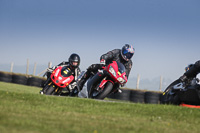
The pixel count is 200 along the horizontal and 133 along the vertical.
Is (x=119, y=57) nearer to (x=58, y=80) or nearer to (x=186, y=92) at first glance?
(x=58, y=80)

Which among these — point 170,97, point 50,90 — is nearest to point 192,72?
point 170,97

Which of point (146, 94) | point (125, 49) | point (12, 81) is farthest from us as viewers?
point (12, 81)

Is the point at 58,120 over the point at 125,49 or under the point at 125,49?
under

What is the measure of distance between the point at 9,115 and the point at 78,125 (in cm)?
114

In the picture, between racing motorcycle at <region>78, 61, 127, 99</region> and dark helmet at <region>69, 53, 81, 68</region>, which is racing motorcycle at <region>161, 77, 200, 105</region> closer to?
racing motorcycle at <region>78, 61, 127, 99</region>

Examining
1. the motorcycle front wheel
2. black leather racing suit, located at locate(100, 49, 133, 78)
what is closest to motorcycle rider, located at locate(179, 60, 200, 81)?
black leather racing suit, located at locate(100, 49, 133, 78)

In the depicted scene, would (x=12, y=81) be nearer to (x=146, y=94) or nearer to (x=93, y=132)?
(x=146, y=94)

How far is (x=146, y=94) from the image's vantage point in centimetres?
2147

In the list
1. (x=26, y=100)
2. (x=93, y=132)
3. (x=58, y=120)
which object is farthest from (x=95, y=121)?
(x=26, y=100)

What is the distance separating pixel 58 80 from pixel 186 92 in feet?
15.1

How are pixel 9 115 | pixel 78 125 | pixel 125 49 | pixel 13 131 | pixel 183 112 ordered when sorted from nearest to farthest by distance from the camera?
pixel 13 131, pixel 78 125, pixel 9 115, pixel 183 112, pixel 125 49

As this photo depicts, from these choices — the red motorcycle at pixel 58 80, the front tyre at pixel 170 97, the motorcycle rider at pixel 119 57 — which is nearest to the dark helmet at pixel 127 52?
the motorcycle rider at pixel 119 57

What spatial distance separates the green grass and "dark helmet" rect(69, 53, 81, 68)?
3.76 m

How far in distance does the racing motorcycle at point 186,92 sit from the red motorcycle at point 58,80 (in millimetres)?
3731
